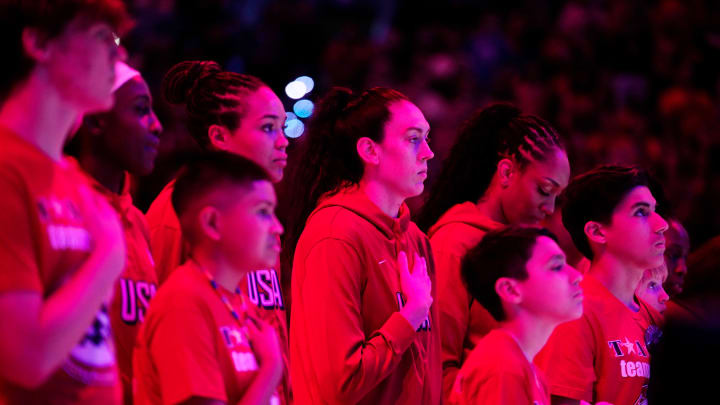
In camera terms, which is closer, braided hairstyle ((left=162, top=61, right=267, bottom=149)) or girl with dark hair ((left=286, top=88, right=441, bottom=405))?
girl with dark hair ((left=286, top=88, right=441, bottom=405))

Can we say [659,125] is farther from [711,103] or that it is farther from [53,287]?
[53,287]

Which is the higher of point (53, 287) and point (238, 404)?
point (53, 287)

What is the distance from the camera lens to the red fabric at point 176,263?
3.36 m

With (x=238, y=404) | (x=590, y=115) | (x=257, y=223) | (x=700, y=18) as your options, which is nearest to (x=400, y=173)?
(x=257, y=223)

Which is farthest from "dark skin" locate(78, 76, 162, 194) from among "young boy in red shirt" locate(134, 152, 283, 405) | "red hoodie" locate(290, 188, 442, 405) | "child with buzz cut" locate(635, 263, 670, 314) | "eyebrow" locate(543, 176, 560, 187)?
"child with buzz cut" locate(635, 263, 670, 314)

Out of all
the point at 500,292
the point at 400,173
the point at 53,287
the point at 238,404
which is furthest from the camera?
the point at 400,173

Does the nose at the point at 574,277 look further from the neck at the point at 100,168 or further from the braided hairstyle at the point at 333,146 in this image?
the neck at the point at 100,168

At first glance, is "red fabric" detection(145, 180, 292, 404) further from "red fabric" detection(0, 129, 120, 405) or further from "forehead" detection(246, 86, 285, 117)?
"red fabric" detection(0, 129, 120, 405)

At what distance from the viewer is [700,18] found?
399 inches

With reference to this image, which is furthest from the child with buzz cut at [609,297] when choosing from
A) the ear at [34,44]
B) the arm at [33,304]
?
the ear at [34,44]

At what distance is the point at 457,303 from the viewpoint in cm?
392

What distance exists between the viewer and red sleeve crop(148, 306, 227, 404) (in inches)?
94.0

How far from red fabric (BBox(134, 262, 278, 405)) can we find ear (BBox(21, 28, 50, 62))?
74 centimetres

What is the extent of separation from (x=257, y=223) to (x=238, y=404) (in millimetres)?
517
